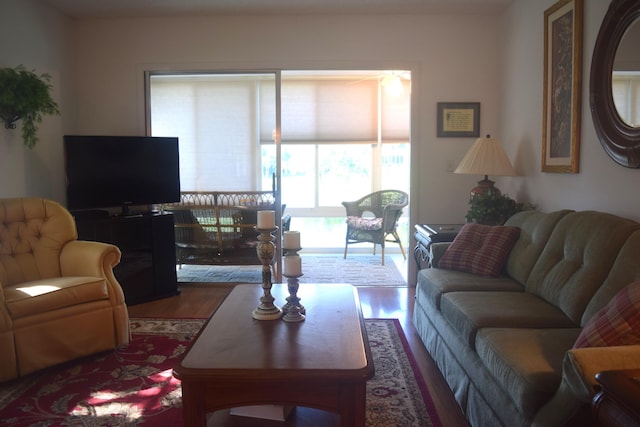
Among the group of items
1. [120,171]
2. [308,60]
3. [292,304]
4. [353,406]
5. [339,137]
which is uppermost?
[308,60]

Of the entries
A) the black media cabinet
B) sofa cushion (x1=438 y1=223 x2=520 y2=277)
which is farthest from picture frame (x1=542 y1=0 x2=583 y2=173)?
the black media cabinet

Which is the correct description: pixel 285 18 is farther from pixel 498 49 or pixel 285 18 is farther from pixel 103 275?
pixel 103 275

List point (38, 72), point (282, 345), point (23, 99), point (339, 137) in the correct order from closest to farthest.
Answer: point (282, 345) < point (23, 99) < point (38, 72) < point (339, 137)

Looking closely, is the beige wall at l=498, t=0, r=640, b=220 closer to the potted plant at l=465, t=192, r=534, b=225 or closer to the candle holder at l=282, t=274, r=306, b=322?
the potted plant at l=465, t=192, r=534, b=225

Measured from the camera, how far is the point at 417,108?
438cm

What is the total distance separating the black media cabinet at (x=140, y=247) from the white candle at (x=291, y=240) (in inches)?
94.4

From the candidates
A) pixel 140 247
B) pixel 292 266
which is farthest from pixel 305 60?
pixel 292 266

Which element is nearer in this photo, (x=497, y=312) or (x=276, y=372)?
(x=276, y=372)

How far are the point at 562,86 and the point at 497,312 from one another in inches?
70.4

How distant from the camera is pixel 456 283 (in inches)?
107

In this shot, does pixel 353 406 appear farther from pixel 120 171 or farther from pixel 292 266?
pixel 120 171

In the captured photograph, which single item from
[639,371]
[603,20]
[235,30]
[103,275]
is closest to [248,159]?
[235,30]

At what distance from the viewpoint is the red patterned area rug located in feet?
7.06

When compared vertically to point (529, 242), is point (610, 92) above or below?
above
